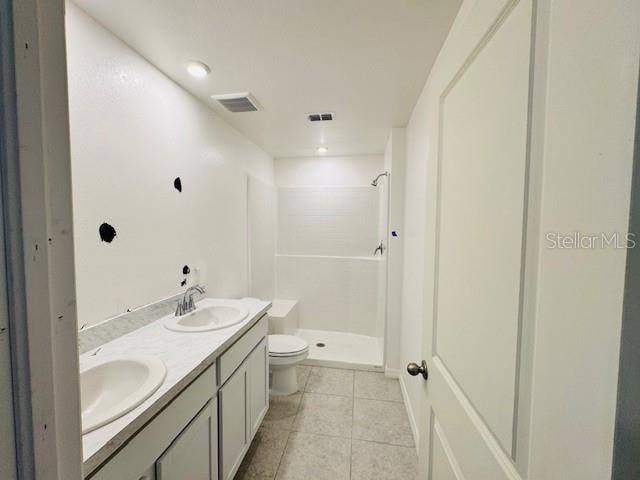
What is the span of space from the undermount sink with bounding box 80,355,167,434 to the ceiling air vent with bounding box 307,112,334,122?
6.21 feet

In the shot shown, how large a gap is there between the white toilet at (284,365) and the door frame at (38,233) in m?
1.85

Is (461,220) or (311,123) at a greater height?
(311,123)

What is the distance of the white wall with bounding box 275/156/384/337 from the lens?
3168 mm

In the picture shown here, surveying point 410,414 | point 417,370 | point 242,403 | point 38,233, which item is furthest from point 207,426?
point 410,414

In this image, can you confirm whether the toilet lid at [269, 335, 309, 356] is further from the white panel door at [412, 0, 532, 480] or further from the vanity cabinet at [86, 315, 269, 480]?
the white panel door at [412, 0, 532, 480]

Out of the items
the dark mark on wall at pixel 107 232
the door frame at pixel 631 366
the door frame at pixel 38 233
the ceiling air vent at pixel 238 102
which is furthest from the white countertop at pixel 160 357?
the ceiling air vent at pixel 238 102

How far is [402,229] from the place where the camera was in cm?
236

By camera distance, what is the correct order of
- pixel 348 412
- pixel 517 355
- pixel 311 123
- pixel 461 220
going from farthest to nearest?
1. pixel 311 123
2. pixel 348 412
3. pixel 461 220
4. pixel 517 355

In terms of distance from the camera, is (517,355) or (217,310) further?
(217,310)

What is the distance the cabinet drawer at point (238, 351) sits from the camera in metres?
1.23

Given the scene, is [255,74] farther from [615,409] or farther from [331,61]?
[615,409]

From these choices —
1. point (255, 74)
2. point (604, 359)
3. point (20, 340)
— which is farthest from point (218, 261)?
point (604, 359)

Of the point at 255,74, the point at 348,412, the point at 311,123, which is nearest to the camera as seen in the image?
the point at 255,74

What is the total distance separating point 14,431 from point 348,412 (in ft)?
6.89
